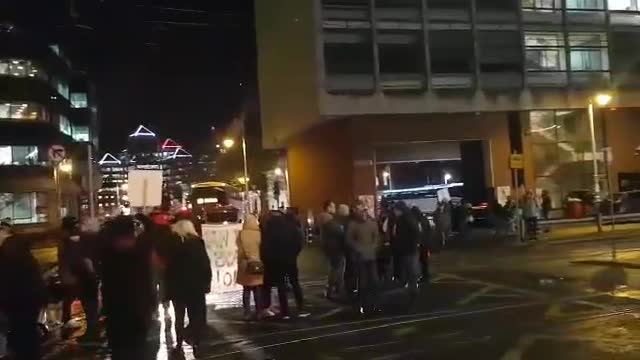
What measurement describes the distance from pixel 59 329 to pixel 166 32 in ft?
91.8

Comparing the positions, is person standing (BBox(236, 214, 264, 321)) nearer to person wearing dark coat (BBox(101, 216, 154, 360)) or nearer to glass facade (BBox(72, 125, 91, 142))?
person wearing dark coat (BBox(101, 216, 154, 360))

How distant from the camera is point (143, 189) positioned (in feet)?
49.8

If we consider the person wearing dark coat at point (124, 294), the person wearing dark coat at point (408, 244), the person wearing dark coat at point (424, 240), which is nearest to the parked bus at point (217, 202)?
the person wearing dark coat at point (424, 240)

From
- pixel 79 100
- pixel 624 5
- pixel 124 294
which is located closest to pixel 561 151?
pixel 624 5

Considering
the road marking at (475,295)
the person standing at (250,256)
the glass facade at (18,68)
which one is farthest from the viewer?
the glass facade at (18,68)

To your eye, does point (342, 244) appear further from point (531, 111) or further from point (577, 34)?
point (577, 34)

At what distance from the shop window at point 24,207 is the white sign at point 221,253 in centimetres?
4864

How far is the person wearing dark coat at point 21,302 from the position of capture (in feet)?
26.8

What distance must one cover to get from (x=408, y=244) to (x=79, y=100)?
302 ft

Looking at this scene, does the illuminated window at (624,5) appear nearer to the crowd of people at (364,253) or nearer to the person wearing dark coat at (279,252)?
the crowd of people at (364,253)

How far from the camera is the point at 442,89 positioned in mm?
39219

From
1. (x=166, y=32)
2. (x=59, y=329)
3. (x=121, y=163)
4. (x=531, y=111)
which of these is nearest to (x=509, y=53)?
(x=531, y=111)

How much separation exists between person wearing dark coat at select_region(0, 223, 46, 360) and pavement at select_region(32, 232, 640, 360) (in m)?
1.33

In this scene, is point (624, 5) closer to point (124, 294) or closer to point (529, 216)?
point (529, 216)
